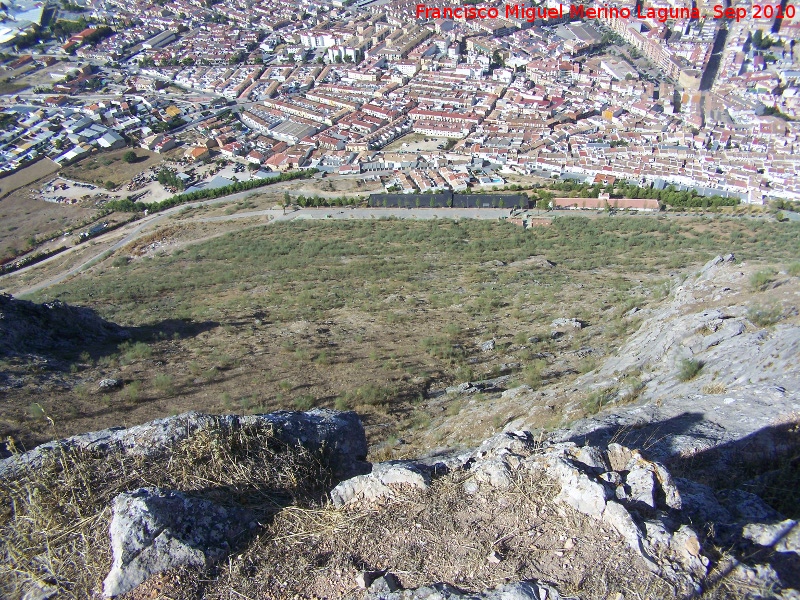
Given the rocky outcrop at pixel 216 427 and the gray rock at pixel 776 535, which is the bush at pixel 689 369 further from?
the rocky outcrop at pixel 216 427

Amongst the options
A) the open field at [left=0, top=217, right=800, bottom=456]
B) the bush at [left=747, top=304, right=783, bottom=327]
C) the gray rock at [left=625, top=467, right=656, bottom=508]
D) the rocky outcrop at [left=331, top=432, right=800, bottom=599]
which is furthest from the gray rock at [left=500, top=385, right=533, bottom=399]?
the gray rock at [left=625, top=467, right=656, bottom=508]

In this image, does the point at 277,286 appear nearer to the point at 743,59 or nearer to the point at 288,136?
the point at 288,136

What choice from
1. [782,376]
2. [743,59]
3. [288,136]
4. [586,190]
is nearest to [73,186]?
[288,136]

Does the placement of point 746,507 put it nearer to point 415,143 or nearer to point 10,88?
point 415,143

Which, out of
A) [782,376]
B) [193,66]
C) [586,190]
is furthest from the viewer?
[193,66]

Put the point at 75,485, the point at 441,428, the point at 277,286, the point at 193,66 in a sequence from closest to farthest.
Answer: the point at 75,485
the point at 441,428
the point at 277,286
the point at 193,66

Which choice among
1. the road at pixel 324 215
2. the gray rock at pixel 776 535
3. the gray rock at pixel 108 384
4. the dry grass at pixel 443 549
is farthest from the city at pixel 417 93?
the gray rock at pixel 776 535

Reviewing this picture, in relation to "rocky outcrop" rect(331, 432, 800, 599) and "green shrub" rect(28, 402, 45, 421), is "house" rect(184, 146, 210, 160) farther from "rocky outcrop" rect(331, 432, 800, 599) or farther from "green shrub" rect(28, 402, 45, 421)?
"rocky outcrop" rect(331, 432, 800, 599)
